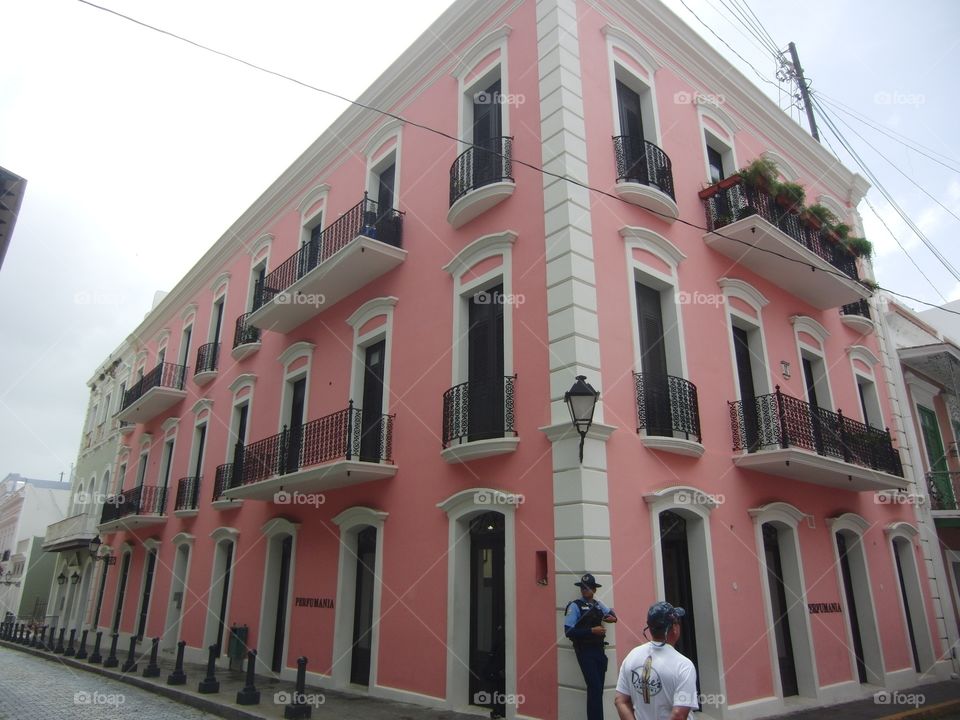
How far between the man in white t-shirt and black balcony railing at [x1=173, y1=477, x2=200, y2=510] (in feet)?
50.1

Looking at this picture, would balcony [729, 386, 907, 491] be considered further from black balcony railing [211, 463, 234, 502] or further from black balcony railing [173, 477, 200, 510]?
black balcony railing [173, 477, 200, 510]

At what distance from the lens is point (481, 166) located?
10.1 meters

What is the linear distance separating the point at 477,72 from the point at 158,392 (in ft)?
46.5

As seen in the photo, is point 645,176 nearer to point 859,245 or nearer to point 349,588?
point 859,245

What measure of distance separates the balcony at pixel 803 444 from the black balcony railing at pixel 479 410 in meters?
3.66

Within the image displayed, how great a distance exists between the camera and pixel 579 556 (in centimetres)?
711

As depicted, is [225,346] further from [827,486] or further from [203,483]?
[827,486]

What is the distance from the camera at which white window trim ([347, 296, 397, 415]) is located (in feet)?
36.3

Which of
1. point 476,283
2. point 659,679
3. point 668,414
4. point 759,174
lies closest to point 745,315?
point 759,174

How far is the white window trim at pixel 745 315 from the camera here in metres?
10.4

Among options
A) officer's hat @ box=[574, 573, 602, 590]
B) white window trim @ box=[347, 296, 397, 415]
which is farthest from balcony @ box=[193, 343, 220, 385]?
officer's hat @ box=[574, 573, 602, 590]

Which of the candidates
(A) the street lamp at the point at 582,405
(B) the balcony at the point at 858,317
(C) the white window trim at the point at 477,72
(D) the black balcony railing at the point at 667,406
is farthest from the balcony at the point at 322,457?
(B) the balcony at the point at 858,317

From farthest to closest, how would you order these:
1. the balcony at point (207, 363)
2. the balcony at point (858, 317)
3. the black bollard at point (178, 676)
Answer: the balcony at point (207, 363) < the balcony at point (858, 317) < the black bollard at point (178, 676)

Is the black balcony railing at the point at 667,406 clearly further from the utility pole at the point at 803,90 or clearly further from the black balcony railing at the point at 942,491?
the utility pole at the point at 803,90
